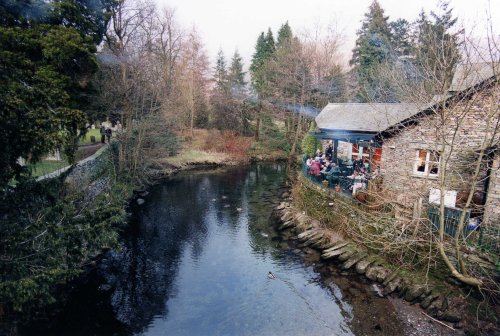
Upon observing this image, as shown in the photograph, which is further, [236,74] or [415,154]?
[236,74]

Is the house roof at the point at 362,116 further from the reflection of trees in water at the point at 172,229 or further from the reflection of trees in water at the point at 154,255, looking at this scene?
the reflection of trees in water at the point at 154,255

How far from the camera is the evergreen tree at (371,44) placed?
3447cm

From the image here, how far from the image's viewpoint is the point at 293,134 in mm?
37031

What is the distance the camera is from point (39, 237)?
7199 millimetres

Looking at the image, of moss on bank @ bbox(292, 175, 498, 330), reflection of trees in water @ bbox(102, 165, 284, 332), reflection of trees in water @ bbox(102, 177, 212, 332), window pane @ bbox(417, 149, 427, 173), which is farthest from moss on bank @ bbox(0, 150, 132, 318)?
window pane @ bbox(417, 149, 427, 173)

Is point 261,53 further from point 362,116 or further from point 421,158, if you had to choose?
point 421,158

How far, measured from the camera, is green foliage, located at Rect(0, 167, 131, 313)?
20.5 feet

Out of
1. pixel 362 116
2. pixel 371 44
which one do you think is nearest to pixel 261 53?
pixel 371 44

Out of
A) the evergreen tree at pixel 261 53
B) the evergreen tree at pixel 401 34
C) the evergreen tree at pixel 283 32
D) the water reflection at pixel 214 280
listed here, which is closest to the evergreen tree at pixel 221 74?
the evergreen tree at pixel 261 53

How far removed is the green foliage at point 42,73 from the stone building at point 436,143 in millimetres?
8981

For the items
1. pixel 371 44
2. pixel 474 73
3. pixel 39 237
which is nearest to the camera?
pixel 39 237

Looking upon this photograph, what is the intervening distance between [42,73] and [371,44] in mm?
33942

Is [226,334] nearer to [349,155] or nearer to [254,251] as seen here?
[254,251]

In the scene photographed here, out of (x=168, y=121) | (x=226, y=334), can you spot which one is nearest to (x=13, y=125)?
(x=226, y=334)
